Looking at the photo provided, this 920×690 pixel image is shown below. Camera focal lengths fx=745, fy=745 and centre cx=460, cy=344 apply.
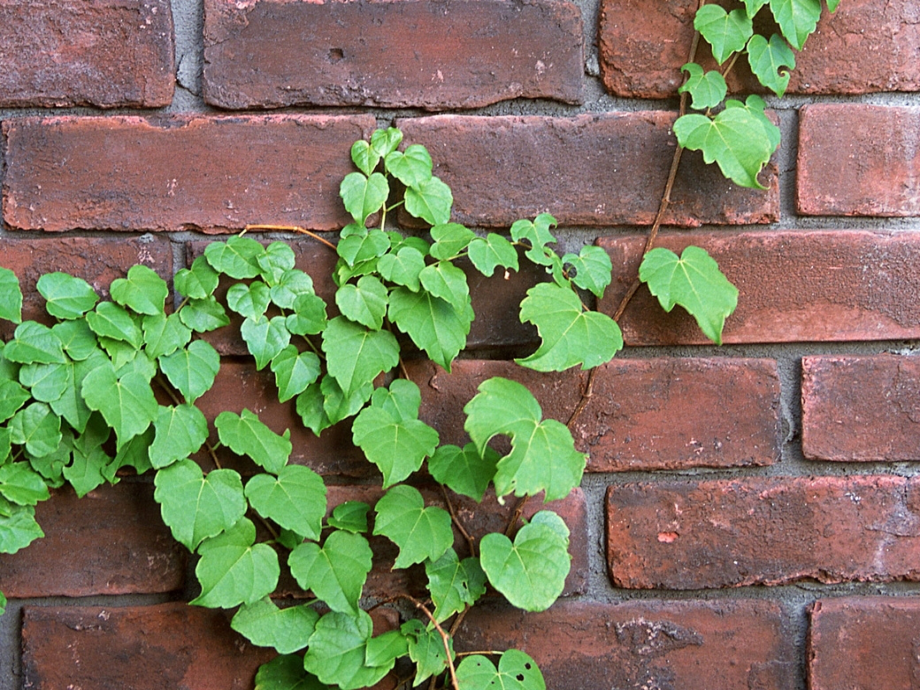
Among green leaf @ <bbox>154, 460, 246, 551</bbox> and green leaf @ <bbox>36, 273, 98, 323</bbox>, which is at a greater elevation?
green leaf @ <bbox>36, 273, 98, 323</bbox>

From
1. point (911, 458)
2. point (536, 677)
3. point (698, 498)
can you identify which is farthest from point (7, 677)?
point (911, 458)

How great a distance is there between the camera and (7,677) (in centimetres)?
65

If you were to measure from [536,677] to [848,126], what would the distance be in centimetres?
54

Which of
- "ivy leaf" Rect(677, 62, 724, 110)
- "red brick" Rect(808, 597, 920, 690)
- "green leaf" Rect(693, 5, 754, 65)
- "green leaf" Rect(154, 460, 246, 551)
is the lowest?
"red brick" Rect(808, 597, 920, 690)

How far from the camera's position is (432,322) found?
60 centimetres

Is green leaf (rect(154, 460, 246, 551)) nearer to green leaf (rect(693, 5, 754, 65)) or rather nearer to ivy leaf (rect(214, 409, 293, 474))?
ivy leaf (rect(214, 409, 293, 474))

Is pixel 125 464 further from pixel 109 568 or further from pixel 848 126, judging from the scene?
pixel 848 126

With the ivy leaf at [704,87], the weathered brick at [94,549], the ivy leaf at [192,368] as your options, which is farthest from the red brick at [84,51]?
the ivy leaf at [704,87]

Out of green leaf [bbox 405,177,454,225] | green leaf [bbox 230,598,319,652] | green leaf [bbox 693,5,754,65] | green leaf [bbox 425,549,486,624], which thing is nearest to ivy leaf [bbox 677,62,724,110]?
green leaf [bbox 693,5,754,65]

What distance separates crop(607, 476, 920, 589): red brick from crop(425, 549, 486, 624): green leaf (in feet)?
0.41

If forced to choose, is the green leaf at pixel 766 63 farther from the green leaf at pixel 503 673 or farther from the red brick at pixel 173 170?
the green leaf at pixel 503 673

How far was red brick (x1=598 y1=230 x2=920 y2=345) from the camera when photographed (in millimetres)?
646

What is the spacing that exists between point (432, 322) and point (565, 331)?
107 mm

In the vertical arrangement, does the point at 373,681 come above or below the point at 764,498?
below
